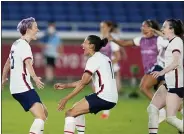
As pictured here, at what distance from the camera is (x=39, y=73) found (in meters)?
22.9

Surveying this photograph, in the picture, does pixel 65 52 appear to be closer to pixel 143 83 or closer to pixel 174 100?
pixel 143 83

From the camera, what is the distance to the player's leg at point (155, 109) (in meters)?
10.5

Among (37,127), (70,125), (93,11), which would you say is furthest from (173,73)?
(93,11)

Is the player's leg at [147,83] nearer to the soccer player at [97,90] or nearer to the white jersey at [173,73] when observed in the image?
the white jersey at [173,73]

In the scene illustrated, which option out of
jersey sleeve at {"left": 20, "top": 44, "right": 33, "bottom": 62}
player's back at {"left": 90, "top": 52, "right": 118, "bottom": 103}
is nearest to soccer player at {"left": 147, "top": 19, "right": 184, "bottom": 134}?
player's back at {"left": 90, "top": 52, "right": 118, "bottom": 103}

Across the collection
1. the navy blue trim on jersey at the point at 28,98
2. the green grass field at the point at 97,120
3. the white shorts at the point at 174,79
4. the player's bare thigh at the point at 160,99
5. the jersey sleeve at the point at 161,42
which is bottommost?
the green grass field at the point at 97,120

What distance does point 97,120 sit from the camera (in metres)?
13.9

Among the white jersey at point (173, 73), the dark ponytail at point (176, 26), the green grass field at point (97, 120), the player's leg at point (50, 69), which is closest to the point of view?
the white jersey at point (173, 73)

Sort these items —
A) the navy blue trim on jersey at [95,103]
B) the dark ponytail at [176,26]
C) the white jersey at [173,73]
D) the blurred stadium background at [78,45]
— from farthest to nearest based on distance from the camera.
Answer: the blurred stadium background at [78,45]
the dark ponytail at [176,26]
the white jersey at [173,73]
the navy blue trim on jersey at [95,103]

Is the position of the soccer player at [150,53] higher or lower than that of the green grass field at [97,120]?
higher

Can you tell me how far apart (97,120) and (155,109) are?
3536 millimetres

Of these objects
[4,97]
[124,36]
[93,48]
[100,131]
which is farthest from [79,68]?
[93,48]

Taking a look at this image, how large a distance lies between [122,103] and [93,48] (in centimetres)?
767

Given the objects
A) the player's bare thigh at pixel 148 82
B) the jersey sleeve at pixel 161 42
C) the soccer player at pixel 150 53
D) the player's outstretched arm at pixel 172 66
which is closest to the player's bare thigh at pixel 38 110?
the player's outstretched arm at pixel 172 66
